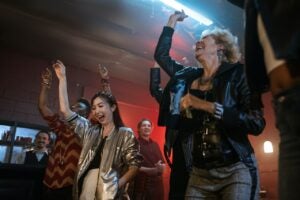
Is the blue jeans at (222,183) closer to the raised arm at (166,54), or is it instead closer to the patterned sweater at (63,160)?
the raised arm at (166,54)

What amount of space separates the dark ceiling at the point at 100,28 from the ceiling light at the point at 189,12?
51mm

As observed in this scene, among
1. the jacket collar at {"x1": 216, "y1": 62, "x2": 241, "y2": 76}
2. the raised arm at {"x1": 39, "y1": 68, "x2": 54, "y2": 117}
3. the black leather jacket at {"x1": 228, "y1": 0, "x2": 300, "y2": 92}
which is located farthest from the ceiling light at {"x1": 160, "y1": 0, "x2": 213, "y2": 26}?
the black leather jacket at {"x1": 228, "y1": 0, "x2": 300, "y2": 92}

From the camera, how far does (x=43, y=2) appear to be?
141 inches

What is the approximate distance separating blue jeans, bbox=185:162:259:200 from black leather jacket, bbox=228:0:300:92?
64 centimetres

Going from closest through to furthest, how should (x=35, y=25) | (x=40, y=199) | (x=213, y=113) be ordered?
(x=213, y=113) → (x=40, y=199) → (x=35, y=25)

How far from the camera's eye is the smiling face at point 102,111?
2510mm

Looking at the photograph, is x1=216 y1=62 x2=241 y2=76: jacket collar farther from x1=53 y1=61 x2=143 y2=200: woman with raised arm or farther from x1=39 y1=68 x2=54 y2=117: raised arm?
x1=39 y1=68 x2=54 y2=117: raised arm

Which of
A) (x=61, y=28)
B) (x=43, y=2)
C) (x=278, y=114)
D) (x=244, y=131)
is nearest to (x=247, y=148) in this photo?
(x=244, y=131)

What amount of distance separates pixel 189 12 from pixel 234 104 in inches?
82.5

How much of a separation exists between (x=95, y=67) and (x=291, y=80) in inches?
194

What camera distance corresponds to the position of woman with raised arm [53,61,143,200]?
216cm

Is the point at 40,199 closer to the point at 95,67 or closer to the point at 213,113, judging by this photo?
the point at 213,113

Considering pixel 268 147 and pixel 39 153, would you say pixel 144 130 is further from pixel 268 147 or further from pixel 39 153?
pixel 268 147

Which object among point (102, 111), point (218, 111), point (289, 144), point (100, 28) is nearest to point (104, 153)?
point (102, 111)
